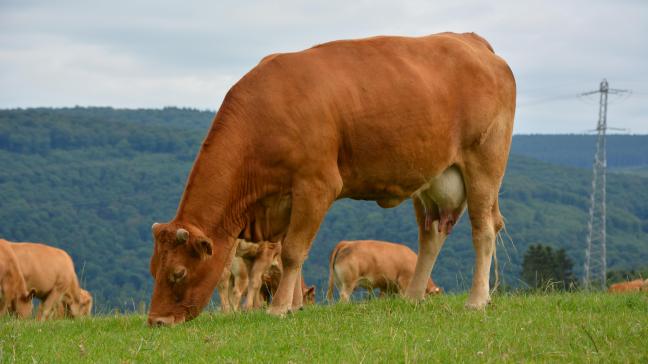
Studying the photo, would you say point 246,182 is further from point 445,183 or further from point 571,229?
point 571,229

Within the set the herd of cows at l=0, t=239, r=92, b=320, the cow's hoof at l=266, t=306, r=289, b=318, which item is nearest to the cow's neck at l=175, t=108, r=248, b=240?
the cow's hoof at l=266, t=306, r=289, b=318

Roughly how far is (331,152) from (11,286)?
37.2ft

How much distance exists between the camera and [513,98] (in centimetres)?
1155

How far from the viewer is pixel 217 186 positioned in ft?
31.8

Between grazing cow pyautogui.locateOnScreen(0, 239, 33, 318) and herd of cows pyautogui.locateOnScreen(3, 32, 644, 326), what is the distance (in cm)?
956

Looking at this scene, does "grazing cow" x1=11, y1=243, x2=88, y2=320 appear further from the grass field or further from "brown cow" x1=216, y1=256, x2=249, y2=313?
the grass field

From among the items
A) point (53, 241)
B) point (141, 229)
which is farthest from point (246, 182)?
point (141, 229)

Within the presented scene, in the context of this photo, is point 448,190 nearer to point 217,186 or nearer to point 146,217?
point 217,186

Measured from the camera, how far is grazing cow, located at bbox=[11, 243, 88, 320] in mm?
23641

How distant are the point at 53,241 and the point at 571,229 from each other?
257 feet

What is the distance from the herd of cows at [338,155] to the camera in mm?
9680

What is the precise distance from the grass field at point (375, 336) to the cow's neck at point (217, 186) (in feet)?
3.30

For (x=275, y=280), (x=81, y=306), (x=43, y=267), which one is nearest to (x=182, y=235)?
(x=275, y=280)

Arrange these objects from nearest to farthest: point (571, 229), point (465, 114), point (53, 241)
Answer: point (465, 114)
point (53, 241)
point (571, 229)
